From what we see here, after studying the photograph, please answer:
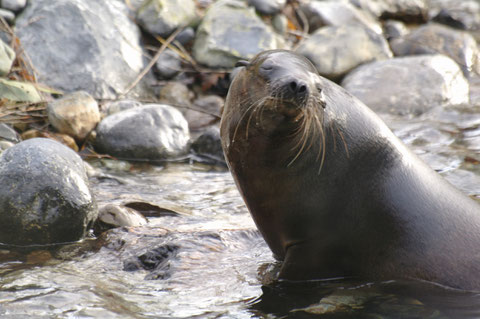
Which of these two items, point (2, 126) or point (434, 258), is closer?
point (434, 258)

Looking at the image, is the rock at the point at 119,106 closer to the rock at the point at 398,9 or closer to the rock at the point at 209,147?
the rock at the point at 209,147

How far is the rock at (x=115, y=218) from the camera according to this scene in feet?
18.1

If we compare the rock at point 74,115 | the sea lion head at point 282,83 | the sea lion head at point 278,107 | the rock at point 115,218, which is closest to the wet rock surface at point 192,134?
the rock at point 115,218

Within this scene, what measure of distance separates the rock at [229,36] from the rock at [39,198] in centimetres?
622

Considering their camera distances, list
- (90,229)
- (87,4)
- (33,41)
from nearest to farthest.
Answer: (90,229) < (33,41) < (87,4)

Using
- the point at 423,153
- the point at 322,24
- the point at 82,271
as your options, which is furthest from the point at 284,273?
the point at 322,24

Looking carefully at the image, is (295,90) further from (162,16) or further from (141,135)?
(162,16)

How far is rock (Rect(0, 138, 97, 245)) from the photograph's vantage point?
16.6ft


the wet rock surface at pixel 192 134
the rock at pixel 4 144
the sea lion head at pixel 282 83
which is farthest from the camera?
the rock at pixel 4 144

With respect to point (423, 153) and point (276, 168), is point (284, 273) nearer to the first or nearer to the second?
point (276, 168)

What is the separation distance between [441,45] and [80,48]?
6747 mm

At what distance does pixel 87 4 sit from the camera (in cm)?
1075

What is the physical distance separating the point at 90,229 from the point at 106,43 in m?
5.66

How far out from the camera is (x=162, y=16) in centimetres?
1152
